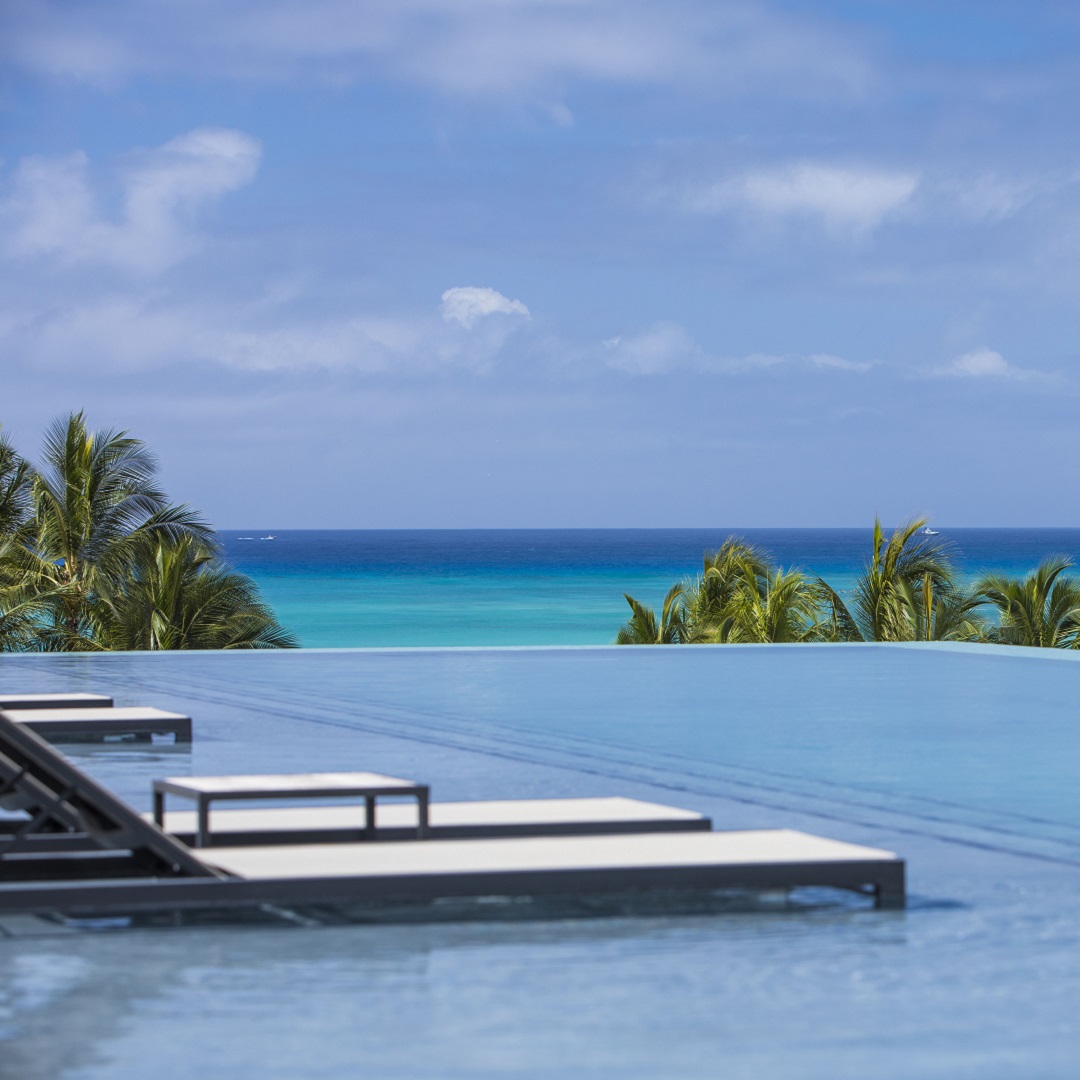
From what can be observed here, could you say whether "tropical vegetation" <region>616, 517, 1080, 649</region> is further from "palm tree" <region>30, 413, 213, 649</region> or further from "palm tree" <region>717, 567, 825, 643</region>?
"palm tree" <region>30, 413, 213, 649</region>

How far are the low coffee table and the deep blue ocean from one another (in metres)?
34.5

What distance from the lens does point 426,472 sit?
80938 mm

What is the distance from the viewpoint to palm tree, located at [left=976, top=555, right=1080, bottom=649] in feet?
67.5

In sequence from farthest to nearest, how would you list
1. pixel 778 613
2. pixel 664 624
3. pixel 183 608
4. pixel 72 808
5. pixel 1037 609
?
pixel 664 624 → pixel 183 608 → pixel 778 613 → pixel 1037 609 → pixel 72 808

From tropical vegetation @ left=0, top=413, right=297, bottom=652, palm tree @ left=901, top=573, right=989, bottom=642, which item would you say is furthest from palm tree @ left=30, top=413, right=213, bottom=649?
palm tree @ left=901, top=573, right=989, bottom=642

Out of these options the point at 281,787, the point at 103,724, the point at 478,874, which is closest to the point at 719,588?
the point at 103,724

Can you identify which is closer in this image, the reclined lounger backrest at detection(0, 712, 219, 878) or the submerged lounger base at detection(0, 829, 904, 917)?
the submerged lounger base at detection(0, 829, 904, 917)

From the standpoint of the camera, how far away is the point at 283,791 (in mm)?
5305

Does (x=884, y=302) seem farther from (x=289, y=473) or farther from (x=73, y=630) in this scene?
(x=73, y=630)

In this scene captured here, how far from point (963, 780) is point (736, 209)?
69.9 meters

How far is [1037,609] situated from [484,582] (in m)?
56.8

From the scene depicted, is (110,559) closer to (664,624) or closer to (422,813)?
(664,624)

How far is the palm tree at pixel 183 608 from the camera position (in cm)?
2131

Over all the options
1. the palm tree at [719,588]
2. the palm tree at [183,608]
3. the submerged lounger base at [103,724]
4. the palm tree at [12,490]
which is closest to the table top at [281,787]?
the submerged lounger base at [103,724]
